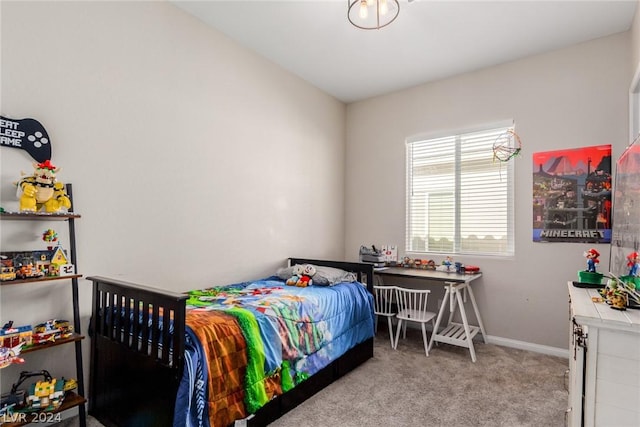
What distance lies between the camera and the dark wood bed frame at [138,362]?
1.56m

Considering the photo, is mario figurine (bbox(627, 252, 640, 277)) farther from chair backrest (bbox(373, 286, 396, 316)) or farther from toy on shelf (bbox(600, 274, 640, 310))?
chair backrest (bbox(373, 286, 396, 316))

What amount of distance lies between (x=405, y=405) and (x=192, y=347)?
55.8 inches

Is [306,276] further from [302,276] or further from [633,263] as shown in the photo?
[633,263]

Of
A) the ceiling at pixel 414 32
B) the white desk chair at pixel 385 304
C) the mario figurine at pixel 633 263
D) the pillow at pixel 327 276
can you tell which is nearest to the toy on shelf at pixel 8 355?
the pillow at pixel 327 276

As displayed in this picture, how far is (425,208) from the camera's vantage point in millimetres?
3863

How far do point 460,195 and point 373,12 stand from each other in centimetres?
204

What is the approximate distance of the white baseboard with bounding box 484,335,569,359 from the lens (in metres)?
2.99

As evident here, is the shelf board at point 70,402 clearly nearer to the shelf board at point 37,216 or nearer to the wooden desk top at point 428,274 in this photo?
the shelf board at point 37,216

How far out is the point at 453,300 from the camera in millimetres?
3086

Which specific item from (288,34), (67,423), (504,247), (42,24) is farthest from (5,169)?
(504,247)

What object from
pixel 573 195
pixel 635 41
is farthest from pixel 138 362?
pixel 635 41

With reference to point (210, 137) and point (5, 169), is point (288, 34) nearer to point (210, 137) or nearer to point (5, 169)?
point (210, 137)

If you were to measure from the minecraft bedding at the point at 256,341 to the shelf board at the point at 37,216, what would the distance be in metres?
0.85

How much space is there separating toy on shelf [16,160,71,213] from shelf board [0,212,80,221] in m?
0.03
